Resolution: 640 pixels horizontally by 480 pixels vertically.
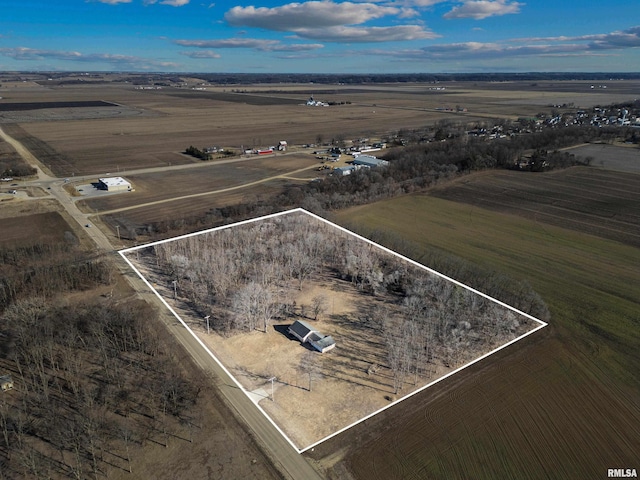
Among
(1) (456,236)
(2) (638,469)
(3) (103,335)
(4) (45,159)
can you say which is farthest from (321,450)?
(4) (45,159)

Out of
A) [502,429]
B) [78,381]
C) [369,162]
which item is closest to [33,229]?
[78,381]

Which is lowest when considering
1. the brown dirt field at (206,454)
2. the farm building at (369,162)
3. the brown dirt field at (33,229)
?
the brown dirt field at (206,454)

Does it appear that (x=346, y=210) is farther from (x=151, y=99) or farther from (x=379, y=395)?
(x=151, y=99)

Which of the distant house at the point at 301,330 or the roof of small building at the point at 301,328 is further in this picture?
the roof of small building at the point at 301,328

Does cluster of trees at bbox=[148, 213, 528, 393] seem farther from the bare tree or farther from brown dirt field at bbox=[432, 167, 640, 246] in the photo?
brown dirt field at bbox=[432, 167, 640, 246]

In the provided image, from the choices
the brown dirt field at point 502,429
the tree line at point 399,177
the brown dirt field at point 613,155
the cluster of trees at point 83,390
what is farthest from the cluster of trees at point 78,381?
the brown dirt field at point 613,155

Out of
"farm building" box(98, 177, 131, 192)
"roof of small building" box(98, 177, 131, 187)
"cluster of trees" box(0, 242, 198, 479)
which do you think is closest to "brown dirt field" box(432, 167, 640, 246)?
"farm building" box(98, 177, 131, 192)

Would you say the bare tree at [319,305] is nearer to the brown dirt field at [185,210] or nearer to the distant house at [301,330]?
the distant house at [301,330]
